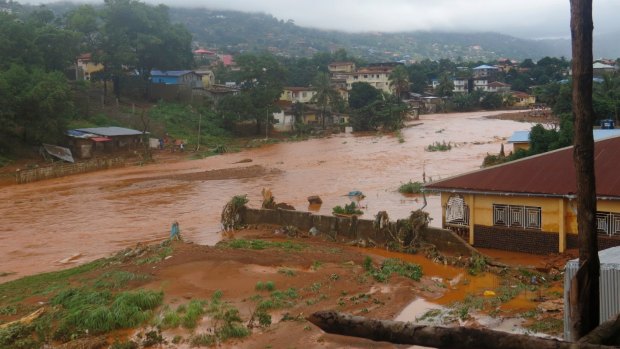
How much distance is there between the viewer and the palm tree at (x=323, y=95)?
6219 centimetres

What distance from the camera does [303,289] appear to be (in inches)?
469

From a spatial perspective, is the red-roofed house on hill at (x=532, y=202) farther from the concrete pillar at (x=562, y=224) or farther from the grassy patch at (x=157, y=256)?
the grassy patch at (x=157, y=256)


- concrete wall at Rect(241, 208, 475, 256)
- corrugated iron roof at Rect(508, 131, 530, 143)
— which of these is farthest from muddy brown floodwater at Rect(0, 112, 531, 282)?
corrugated iron roof at Rect(508, 131, 530, 143)

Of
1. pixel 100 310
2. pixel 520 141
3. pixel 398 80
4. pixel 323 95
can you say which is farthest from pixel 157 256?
pixel 398 80

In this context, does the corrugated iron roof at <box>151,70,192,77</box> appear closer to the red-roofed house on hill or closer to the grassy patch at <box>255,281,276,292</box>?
the red-roofed house on hill

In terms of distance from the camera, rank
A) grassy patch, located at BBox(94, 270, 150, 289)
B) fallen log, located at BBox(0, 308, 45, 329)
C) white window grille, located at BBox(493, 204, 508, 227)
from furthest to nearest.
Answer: white window grille, located at BBox(493, 204, 508, 227), grassy patch, located at BBox(94, 270, 150, 289), fallen log, located at BBox(0, 308, 45, 329)

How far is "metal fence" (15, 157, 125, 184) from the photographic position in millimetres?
34250

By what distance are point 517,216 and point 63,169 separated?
2932 centimetres

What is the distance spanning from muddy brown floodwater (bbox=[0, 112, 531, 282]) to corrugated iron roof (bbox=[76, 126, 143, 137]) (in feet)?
12.7

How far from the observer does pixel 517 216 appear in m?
14.7

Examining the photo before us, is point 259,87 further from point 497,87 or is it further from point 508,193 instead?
point 497,87

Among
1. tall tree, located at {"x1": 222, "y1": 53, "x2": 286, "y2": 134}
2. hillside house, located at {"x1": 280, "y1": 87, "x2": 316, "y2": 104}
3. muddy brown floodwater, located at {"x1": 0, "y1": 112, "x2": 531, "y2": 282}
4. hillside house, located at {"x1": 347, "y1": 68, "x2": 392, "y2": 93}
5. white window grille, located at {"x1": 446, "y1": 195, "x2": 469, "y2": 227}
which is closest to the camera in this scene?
white window grille, located at {"x1": 446, "y1": 195, "x2": 469, "y2": 227}

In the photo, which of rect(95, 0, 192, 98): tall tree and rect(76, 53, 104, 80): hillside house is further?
rect(76, 53, 104, 80): hillside house

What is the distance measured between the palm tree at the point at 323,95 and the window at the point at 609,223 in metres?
49.6
